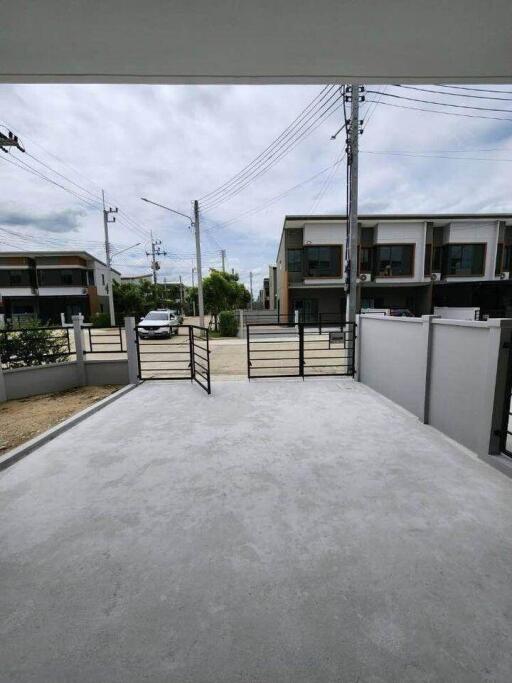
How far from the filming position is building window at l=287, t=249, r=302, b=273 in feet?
73.8

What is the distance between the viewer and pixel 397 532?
239 centimetres

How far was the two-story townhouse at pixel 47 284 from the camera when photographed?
29328mm

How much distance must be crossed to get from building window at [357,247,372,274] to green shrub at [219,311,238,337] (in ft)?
35.8

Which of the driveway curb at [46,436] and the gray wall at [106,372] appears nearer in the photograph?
the driveway curb at [46,436]

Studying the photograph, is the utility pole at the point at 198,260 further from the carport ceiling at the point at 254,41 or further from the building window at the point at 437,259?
the building window at the point at 437,259

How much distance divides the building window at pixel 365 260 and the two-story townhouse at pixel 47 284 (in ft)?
88.2

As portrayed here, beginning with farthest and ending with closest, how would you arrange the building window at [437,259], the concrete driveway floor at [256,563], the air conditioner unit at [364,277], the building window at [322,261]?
the building window at [437,259] < the air conditioner unit at [364,277] < the building window at [322,261] < the concrete driveway floor at [256,563]

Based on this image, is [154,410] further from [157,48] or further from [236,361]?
[236,361]

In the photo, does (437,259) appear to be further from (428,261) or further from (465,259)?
(465,259)

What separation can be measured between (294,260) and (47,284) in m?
25.2

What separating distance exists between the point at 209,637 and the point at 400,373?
192 inches

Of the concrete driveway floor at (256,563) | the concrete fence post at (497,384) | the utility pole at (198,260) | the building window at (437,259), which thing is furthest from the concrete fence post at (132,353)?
the building window at (437,259)

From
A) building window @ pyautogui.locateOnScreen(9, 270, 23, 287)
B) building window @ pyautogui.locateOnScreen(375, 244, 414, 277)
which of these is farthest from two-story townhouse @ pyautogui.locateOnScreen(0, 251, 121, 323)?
building window @ pyautogui.locateOnScreen(375, 244, 414, 277)

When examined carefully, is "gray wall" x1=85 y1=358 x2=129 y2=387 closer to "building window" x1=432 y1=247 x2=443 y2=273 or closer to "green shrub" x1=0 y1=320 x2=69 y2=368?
"green shrub" x1=0 y1=320 x2=69 y2=368
